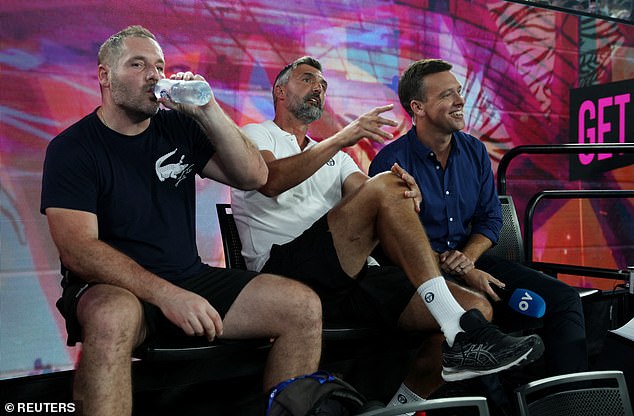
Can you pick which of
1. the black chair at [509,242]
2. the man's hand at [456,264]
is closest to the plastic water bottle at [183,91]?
the man's hand at [456,264]

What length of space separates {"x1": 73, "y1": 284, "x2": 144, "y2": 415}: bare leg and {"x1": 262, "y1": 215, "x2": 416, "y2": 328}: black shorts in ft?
1.86

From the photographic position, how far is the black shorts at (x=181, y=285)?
5.31 ft

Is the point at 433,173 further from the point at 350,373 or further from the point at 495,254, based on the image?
the point at 350,373

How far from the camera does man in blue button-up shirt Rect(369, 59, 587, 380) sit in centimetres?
218

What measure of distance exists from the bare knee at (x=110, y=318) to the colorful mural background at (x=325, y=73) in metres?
1.25

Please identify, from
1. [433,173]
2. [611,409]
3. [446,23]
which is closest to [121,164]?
[433,173]

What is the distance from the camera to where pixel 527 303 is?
2100 millimetres

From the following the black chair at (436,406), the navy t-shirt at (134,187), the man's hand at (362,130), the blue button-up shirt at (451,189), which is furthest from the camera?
the blue button-up shirt at (451,189)

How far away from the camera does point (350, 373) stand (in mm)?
2420

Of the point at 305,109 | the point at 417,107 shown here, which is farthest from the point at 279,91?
the point at 417,107

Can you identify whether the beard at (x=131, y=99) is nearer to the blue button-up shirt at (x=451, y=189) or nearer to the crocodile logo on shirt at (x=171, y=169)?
the crocodile logo on shirt at (x=171, y=169)

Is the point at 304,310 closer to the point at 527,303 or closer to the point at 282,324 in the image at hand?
the point at 282,324

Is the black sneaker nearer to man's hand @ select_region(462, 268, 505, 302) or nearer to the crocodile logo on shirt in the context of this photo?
man's hand @ select_region(462, 268, 505, 302)

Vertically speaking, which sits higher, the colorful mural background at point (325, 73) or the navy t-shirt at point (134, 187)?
the colorful mural background at point (325, 73)
